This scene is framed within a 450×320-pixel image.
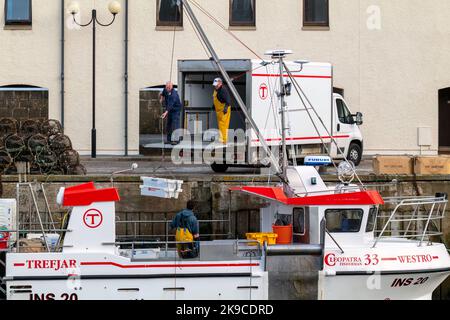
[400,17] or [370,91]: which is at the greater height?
[400,17]

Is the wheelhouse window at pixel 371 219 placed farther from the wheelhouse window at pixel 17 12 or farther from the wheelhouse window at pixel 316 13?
the wheelhouse window at pixel 17 12

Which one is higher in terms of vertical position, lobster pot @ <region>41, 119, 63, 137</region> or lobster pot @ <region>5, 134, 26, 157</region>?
lobster pot @ <region>41, 119, 63, 137</region>

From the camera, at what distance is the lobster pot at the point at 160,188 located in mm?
20688

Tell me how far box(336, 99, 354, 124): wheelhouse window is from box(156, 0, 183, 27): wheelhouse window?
234 inches

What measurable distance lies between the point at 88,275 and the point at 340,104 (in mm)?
12289

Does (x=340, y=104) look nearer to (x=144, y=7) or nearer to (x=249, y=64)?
(x=249, y=64)

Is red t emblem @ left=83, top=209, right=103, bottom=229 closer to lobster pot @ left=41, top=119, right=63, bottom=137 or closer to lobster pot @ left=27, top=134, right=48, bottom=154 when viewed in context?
lobster pot @ left=27, top=134, right=48, bottom=154

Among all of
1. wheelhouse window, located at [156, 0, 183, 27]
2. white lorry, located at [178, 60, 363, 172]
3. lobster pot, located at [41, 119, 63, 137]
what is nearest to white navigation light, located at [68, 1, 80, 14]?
wheelhouse window, located at [156, 0, 183, 27]

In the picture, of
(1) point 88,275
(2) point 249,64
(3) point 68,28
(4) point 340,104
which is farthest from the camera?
(3) point 68,28

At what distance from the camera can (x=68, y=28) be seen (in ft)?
109

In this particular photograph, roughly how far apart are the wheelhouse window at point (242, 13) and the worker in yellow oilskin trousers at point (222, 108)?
26.9 feet

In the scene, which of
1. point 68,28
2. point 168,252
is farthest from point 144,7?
point 168,252

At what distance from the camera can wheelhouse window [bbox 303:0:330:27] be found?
33803 millimetres

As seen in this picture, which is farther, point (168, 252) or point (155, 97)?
point (155, 97)
